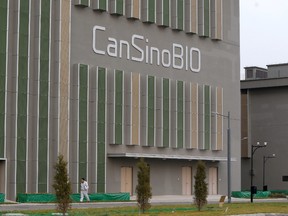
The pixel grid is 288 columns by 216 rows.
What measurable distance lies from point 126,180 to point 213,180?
44.2ft

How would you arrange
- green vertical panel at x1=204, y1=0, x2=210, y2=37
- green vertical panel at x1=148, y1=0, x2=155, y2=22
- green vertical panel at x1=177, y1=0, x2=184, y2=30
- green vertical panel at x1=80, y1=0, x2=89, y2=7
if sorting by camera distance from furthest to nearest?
green vertical panel at x1=204, y1=0, x2=210, y2=37 → green vertical panel at x1=177, y1=0, x2=184, y2=30 → green vertical panel at x1=148, y1=0, x2=155, y2=22 → green vertical panel at x1=80, y1=0, x2=89, y2=7

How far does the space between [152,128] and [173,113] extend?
137 inches

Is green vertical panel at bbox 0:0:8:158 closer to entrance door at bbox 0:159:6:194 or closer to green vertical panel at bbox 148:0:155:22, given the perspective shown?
entrance door at bbox 0:159:6:194

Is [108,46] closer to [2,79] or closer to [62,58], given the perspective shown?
[62,58]

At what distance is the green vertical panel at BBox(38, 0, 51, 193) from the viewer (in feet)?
189

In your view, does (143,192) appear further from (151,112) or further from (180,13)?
(180,13)

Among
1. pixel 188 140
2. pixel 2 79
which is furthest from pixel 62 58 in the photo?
pixel 188 140

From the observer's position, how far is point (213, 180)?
77.4 m

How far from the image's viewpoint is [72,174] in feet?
198

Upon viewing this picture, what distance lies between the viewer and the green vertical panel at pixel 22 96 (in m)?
56.0

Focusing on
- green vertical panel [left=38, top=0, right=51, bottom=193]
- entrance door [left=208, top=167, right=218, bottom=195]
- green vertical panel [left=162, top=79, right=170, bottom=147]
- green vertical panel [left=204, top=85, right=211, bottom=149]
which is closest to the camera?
green vertical panel [left=38, top=0, right=51, bottom=193]

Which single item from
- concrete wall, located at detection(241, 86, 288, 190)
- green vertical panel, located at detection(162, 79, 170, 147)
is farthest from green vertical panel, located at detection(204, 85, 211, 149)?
concrete wall, located at detection(241, 86, 288, 190)

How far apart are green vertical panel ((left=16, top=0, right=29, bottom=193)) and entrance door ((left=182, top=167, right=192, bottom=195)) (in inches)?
838

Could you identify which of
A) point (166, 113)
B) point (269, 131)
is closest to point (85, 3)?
point (166, 113)
